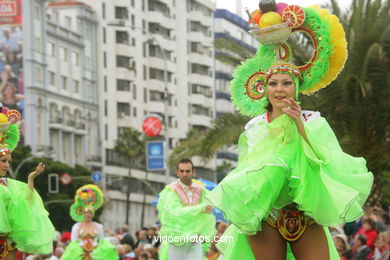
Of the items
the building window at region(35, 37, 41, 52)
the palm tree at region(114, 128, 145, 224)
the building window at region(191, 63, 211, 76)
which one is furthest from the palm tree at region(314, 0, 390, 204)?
the building window at region(191, 63, 211, 76)

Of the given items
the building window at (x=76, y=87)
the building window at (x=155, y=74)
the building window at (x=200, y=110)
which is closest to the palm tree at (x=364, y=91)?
the building window at (x=76, y=87)

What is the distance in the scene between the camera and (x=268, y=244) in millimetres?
7641

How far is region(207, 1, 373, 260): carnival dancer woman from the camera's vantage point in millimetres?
7473

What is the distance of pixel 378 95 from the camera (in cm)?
2255

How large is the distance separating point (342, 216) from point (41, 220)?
5.40 meters

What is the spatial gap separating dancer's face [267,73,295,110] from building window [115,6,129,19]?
10201 centimetres

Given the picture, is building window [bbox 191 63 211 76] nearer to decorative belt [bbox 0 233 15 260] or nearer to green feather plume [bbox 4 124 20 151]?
green feather plume [bbox 4 124 20 151]

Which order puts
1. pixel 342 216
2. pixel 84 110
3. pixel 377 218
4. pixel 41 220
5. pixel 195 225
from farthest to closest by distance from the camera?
1. pixel 84 110
2. pixel 377 218
3. pixel 195 225
4. pixel 41 220
5. pixel 342 216

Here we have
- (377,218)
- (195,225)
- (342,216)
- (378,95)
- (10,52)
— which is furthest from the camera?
(10,52)

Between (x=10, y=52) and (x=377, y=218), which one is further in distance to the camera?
(x=10, y=52)

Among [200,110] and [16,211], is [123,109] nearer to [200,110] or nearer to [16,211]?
[200,110]

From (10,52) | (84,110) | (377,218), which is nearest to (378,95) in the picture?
(377,218)

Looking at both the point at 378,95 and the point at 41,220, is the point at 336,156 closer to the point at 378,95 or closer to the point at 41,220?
the point at 41,220

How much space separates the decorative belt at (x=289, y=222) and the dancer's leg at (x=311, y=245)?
0.14 ft
